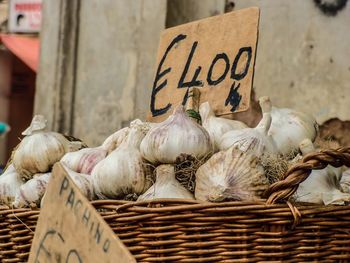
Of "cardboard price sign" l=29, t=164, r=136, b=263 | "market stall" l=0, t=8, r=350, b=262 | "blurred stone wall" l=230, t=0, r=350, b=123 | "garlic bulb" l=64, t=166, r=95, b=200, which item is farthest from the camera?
"blurred stone wall" l=230, t=0, r=350, b=123

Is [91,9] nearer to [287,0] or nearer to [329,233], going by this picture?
[287,0]

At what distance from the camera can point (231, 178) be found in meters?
1.74

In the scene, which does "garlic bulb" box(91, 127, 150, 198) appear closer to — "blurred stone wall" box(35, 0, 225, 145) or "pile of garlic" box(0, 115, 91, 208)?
"pile of garlic" box(0, 115, 91, 208)

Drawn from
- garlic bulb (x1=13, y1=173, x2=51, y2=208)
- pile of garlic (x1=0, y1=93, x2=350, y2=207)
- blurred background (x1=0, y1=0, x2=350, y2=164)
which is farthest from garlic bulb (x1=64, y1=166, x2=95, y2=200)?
blurred background (x1=0, y1=0, x2=350, y2=164)

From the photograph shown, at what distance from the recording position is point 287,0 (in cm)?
366

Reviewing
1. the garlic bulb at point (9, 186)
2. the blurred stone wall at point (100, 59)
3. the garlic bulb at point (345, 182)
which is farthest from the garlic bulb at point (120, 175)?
the blurred stone wall at point (100, 59)

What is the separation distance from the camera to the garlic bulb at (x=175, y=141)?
187 cm

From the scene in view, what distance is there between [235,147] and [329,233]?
283mm

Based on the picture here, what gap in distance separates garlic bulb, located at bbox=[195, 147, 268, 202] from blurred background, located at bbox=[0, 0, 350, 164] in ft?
5.80

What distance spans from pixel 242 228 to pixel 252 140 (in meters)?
0.31

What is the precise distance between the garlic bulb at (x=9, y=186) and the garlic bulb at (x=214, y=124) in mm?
540

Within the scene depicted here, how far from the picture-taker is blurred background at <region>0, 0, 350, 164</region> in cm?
352

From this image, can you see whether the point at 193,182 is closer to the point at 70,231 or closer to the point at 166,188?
the point at 166,188

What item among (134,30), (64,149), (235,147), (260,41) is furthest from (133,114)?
(235,147)
